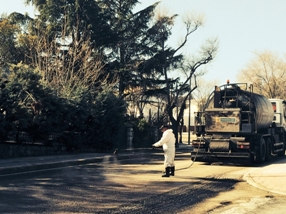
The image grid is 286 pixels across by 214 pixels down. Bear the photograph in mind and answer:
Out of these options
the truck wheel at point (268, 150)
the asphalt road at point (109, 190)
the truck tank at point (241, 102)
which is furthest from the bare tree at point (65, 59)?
the asphalt road at point (109, 190)

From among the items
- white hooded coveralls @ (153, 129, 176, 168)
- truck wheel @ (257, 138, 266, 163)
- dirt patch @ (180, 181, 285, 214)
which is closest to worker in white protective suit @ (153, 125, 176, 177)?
white hooded coveralls @ (153, 129, 176, 168)

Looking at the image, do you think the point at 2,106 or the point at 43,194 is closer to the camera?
the point at 43,194

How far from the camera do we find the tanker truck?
716 inches

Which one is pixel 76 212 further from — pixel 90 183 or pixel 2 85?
pixel 2 85

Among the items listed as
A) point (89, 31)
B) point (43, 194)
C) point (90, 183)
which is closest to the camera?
point (43, 194)

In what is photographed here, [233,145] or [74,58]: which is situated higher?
[74,58]

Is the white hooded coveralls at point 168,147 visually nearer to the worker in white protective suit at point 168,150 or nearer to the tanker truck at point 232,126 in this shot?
the worker in white protective suit at point 168,150

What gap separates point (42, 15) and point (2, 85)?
15.8 m

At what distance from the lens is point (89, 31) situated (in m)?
32.4

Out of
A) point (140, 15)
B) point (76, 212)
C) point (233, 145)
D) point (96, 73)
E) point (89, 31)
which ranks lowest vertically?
point (76, 212)

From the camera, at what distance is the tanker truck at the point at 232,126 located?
59.7ft

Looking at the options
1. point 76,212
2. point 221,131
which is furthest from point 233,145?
point 76,212

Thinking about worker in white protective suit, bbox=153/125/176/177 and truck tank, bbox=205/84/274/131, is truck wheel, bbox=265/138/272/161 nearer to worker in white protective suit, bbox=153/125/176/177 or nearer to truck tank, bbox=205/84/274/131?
truck tank, bbox=205/84/274/131

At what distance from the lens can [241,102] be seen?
63.0ft
